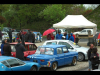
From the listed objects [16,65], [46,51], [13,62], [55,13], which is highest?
[55,13]

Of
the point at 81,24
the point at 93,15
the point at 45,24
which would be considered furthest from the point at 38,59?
the point at 45,24

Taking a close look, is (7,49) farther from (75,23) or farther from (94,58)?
(75,23)

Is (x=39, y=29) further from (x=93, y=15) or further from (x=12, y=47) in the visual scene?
(x=12, y=47)

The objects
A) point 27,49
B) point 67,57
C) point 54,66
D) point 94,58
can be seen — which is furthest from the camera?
point 27,49

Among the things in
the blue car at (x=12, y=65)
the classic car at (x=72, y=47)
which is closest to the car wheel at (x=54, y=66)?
the blue car at (x=12, y=65)

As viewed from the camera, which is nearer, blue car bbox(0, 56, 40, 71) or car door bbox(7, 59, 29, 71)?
blue car bbox(0, 56, 40, 71)

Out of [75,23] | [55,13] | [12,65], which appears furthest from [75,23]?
[55,13]

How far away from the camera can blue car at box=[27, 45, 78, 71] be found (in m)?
11.7

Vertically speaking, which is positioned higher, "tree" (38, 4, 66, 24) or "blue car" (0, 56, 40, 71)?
"tree" (38, 4, 66, 24)

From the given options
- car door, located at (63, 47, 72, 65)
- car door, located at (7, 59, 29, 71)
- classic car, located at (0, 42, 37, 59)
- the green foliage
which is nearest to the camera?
car door, located at (7, 59, 29, 71)

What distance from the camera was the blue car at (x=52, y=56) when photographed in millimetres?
11688

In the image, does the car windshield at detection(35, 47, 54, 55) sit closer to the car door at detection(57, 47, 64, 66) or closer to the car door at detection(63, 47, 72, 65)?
the car door at detection(57, 47, 64, 66)

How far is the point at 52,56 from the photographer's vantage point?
12.0m

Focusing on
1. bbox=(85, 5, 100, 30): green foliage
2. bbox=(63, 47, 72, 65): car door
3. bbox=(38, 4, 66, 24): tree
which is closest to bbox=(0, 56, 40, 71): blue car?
bbox=(63, 47, 72, 65): car door
